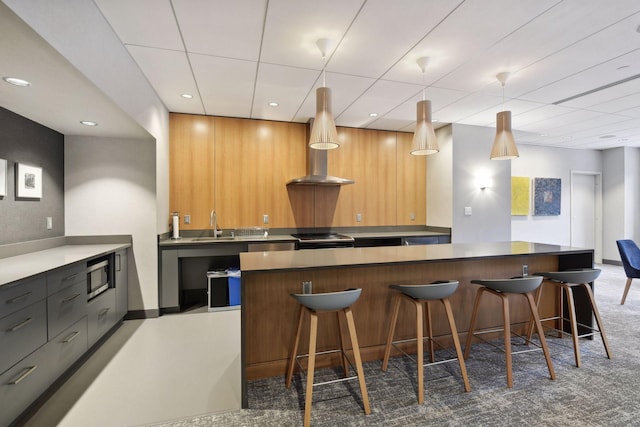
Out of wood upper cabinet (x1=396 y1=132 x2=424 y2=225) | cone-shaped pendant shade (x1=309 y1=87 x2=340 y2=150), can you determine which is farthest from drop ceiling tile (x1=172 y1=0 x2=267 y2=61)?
wood upper cabinet (x1=396 y1=132 x2=424 y2=225)

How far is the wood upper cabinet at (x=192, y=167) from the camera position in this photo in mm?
4203

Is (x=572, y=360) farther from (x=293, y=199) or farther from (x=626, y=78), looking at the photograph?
(x=293, y=199)

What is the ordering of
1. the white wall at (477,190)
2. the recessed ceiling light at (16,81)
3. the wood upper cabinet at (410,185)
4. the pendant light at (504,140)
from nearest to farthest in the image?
the recessed ceiling light at (16,81)
the pendant light at (504,140)
the white wall at (477,190)
the wood upper cabinet at (410,185)

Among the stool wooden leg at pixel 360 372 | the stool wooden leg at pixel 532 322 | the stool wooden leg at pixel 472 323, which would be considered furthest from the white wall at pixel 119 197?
the stool wooden leg at pixel 532 322

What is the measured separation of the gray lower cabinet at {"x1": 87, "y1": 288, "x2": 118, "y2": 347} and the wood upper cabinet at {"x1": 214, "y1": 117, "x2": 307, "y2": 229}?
65.1 inches

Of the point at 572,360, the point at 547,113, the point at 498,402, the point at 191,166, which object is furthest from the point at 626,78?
the point at 191,166

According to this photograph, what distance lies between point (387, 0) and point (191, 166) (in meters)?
3.26

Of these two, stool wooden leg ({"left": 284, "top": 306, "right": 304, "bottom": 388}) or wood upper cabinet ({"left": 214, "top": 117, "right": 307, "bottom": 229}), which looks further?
wood upper cabinet ({"left": 214, "top": 117, "right": 307, "bottom": 229})

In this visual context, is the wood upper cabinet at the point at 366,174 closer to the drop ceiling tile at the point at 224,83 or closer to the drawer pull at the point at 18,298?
the drop ceiling tile at the point at 224,83

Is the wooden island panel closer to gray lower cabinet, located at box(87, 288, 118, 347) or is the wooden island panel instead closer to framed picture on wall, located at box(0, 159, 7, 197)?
gray lower cabinet, located at box(87, 288, 118, 347)

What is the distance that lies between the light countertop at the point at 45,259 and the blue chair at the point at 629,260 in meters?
6.08

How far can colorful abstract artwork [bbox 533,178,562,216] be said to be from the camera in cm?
632

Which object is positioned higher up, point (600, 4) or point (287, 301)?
point (600, 4)

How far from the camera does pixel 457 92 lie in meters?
3.54
